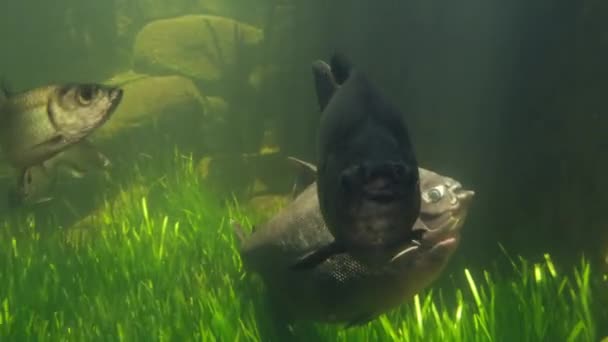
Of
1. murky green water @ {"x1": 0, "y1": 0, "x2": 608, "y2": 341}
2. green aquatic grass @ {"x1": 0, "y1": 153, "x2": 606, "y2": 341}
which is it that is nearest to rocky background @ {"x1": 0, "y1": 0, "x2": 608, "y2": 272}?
murky green water @ {"x1": 0, "y1": 0, "x2": 608, "y2": 341}

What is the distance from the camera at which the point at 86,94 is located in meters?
4.25

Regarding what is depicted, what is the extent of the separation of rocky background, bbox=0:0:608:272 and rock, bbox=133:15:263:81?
0.05 m

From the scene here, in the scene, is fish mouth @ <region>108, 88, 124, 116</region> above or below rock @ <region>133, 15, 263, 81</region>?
above

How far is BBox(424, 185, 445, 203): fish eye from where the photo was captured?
3533 millimetres

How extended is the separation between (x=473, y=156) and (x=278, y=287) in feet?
12.4

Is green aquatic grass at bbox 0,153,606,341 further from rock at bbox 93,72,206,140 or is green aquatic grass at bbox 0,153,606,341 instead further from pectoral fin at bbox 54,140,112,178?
rock at bbox 93,72,206,140

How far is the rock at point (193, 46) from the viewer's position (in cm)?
1573

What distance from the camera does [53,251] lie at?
717 cm

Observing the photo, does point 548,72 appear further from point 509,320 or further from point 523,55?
point 509,320

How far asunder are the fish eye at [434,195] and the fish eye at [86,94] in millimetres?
2404

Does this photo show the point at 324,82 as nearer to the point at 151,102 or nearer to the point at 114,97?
the point at 114,97

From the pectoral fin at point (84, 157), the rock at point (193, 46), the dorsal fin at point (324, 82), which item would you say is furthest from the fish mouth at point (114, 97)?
the rock at point (193, 46)

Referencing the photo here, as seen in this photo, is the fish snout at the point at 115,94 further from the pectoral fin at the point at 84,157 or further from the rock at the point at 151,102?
the rock at the point at 151,102

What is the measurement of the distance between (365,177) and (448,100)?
19.3ft
